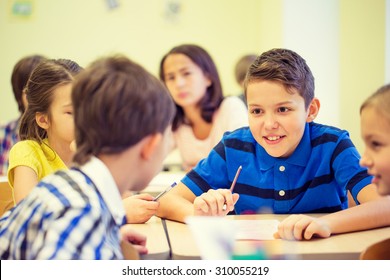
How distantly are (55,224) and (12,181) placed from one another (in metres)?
0.63

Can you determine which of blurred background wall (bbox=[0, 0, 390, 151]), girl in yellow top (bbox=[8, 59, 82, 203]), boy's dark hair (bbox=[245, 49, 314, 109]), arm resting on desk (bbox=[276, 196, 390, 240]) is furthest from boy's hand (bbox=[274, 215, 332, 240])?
blurred background wall (bbox=[0, 0, 390, 151])

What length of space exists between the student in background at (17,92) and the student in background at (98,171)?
0.85 metres

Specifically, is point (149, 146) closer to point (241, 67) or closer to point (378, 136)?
point (378, 136)

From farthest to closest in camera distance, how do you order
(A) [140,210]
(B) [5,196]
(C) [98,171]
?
(B) [5,196] < (A) [140,210] < (C) [98,171]

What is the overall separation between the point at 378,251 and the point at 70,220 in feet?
1.61

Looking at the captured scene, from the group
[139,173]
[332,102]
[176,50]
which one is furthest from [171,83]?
[139,173]

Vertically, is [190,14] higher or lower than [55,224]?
higher

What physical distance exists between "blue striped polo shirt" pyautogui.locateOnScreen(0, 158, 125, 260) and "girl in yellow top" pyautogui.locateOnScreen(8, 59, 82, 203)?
0.44m

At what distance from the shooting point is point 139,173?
0.84 m

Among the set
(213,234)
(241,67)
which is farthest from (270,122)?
(241,67)

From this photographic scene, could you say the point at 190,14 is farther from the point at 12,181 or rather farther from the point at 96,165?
the point at 96,165

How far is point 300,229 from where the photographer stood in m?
0.94

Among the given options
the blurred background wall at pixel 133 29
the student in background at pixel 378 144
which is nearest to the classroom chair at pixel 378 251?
the student in background at pixel 378 144

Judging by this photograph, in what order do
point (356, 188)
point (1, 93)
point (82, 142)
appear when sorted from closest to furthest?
point (82, 142), point (356, 188), point (1, 93)
